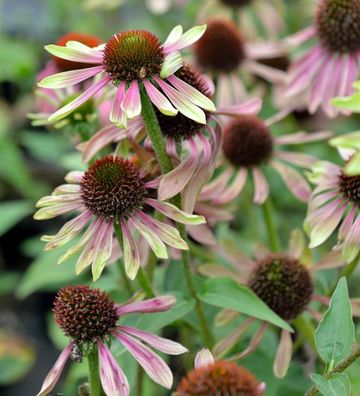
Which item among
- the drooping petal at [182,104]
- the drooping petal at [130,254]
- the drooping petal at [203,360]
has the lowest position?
Answer: the drooping petal at [203,360]

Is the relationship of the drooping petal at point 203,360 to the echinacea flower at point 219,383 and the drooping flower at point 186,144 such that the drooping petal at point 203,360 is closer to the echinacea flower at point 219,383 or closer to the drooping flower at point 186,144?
the echinacea flower at point 219,383

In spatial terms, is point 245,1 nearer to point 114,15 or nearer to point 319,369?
point 114,15

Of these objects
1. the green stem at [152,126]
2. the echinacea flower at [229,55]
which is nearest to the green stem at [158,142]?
the green stem at [152,126]

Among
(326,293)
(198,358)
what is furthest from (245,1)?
(198,358)

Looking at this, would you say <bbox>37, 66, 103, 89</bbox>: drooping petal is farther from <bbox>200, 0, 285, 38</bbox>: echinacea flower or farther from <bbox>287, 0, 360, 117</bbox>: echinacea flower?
<bbox>200, 0, 285, 38</bbox>: echinacea flower

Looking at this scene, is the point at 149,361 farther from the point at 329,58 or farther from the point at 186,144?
the point at 329,58

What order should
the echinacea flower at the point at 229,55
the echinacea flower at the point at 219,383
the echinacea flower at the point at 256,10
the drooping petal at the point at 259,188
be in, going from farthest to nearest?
the echinacea flower at the point at 256,10
the echinacea flower at the point at 229,55
the drooping petal at the point at 259,188
the echinacea flower at the point at 219,383

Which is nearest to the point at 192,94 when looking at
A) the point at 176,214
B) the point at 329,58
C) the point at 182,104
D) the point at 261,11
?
the point at 182,104
